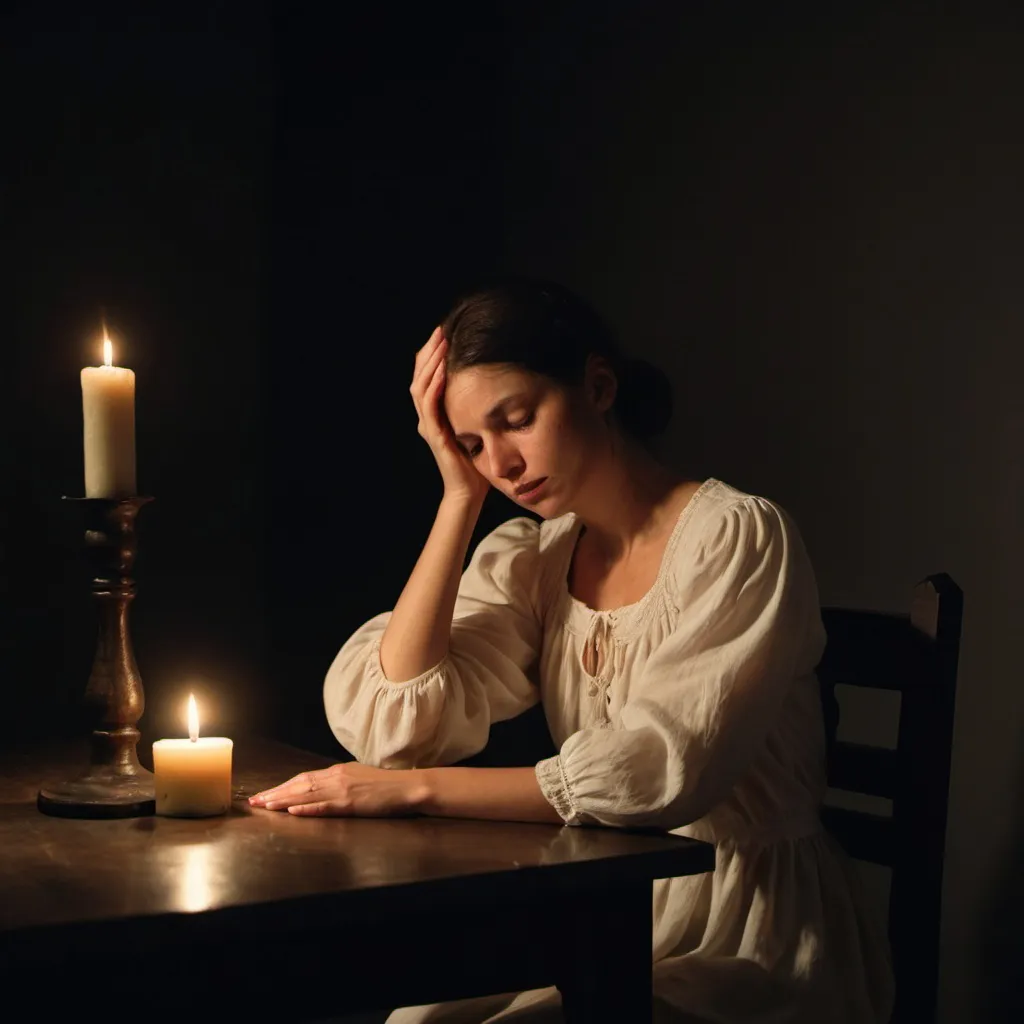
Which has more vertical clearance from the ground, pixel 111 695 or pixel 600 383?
pixel 600 383

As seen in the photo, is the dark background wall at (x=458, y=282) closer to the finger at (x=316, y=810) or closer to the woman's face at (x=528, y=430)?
the woman's face at (x=528, y=430)

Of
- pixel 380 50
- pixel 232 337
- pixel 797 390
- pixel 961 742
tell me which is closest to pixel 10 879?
pixel 961 742

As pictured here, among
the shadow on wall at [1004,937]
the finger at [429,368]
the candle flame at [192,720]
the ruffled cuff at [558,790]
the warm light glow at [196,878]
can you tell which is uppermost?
the finger at [429,368]

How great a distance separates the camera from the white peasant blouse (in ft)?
4.52

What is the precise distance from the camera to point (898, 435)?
2.04 meters

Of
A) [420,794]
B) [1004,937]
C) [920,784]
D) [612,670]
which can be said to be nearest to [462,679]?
[612,670]

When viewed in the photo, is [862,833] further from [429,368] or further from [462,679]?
[429,368]

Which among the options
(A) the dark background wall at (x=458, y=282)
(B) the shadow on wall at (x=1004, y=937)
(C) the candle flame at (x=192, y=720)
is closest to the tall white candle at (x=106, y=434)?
(C) the candle flame at (x=192, y=720)

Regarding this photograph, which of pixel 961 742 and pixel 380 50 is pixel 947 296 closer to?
pixel 961 742

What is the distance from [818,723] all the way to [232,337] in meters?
1.55

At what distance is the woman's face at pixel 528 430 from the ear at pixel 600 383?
2 centimetres

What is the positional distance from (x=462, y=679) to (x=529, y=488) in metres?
0.26

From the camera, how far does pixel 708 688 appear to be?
141 centimetres

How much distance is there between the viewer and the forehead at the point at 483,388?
64.9 inches
